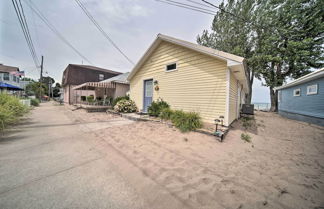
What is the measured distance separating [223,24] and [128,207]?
20621mm

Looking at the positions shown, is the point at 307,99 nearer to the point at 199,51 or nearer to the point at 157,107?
the point at 199,51

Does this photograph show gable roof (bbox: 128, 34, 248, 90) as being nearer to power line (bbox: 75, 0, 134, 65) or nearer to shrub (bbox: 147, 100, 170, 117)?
power line (bbox: 75, 0, 134, 65)

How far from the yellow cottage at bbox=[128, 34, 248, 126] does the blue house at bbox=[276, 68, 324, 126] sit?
5.62m

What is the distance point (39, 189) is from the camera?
1665 millimetres

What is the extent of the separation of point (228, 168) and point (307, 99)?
11.1m

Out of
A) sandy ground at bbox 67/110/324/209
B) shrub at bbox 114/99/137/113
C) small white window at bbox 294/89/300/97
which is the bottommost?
sandy ground at bbox 67/110/324/209

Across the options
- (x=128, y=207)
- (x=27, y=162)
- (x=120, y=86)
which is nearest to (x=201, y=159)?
(x=128, y=207)

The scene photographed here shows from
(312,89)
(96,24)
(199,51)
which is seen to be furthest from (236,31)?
(96,24)

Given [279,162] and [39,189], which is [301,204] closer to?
[279,162]

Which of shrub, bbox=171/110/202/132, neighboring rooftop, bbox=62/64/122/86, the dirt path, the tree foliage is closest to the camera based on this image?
the dirt path

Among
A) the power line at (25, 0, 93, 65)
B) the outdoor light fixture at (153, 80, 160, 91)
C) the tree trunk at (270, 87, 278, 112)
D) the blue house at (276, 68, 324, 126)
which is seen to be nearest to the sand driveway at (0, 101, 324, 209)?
the outdoor light fixture at (153, 80, 160, 91)

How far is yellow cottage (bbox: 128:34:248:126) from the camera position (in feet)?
15.4

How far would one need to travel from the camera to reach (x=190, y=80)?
18.8ft

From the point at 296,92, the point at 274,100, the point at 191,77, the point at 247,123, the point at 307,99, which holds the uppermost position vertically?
the point at 191,77
